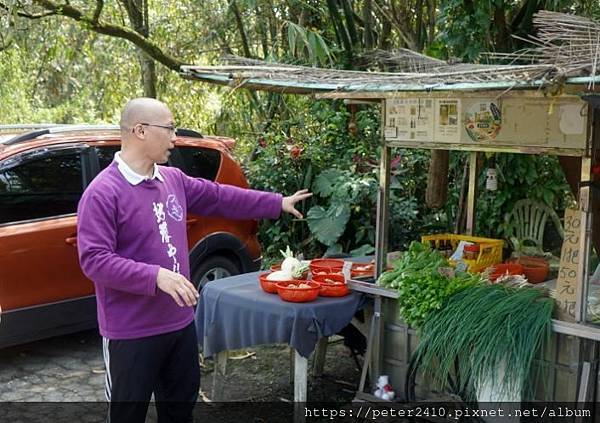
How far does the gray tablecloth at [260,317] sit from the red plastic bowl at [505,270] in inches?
32.9

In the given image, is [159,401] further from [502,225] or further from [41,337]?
[502,225]

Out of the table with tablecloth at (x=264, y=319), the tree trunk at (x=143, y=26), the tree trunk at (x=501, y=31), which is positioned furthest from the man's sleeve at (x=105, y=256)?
the tree trunk at (x=143, y=26)

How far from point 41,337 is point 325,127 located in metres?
4.55

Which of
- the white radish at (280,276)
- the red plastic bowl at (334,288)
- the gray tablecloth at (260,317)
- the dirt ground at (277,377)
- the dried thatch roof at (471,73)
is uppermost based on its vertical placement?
the dried thatch roof at (471,73)

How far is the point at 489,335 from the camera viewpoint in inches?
155

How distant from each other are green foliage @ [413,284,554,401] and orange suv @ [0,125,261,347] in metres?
2.83

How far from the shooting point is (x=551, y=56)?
11.6ft

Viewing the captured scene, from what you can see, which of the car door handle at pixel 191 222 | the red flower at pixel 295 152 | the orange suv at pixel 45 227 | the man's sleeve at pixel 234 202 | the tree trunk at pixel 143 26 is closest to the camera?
the man's sleeve at pixel 234 202

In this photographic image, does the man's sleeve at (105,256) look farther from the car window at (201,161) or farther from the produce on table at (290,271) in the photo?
the car window at (201,161)

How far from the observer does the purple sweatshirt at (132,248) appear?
10.2 feet

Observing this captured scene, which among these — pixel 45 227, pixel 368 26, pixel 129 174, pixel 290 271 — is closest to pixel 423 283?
pixel 290 271

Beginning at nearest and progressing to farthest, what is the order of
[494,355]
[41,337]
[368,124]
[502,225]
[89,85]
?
[494,355], [41,337], [502,225], [368,124], [89,85]

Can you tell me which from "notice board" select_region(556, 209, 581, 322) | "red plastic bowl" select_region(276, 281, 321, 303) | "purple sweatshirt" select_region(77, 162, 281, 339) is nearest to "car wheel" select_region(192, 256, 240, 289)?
"red plastic bowl" select_region(276, 281, 321, 303)

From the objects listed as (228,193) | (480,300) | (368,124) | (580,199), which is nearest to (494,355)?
(480,300)
